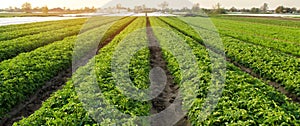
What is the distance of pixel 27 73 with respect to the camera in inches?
381

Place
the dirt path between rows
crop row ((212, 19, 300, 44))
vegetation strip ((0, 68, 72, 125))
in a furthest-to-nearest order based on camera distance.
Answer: crop row ((212, 19, 300, 44)) < vegetation strip ((0, 68, 72, 125)) < the dirt path between rows

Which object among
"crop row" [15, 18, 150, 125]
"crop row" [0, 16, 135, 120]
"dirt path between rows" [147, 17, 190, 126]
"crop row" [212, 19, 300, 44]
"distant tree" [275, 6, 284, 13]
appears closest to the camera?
"crop row" [15, 18, 150, 125]

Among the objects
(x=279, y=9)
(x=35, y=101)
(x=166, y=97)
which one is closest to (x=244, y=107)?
(x=166, y=97)

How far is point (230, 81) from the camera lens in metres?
8.69

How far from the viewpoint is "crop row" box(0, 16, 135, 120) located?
8.30 meters

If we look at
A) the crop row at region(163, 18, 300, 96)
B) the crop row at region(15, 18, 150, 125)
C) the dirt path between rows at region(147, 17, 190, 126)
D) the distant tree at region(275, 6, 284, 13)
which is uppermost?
the distant tree at region(275, 6, 284, 13)

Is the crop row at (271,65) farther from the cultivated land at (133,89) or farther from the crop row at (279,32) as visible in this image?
the crop row at (279,32)

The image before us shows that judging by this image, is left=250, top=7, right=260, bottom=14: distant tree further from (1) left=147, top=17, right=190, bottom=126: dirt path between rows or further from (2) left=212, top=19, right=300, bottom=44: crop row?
(1) left=147, top=17, right=190, bottom=126: dirt path between rows

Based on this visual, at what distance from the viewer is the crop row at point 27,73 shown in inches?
327

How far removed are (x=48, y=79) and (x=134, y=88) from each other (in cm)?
434

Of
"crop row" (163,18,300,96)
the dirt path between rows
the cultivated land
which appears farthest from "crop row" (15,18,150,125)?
"crop row" (163,18,300,96)

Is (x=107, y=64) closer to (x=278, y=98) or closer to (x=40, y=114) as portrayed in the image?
(x=40, y=114)

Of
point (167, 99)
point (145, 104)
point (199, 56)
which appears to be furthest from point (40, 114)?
point (199, 56)

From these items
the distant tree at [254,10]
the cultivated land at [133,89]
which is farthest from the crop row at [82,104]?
the distant tree at [254,10]
